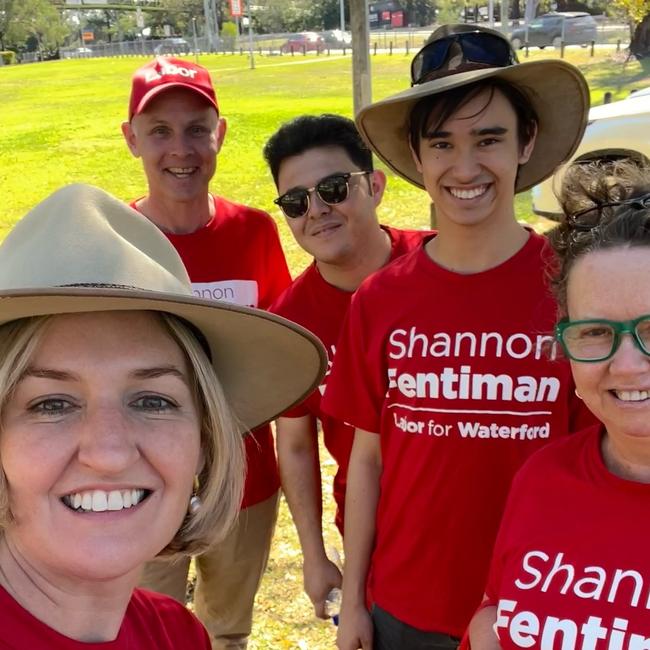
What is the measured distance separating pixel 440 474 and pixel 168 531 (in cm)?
88

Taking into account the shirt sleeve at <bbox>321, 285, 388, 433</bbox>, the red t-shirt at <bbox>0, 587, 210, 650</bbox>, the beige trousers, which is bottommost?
the beige trousers

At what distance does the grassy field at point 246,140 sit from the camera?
4.01 meters

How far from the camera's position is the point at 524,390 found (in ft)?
6.82

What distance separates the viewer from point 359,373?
2281 mm

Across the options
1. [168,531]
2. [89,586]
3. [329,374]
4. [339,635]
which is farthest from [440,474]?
[89,586]

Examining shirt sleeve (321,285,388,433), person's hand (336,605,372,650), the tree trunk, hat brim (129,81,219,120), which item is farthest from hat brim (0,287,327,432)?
the tree trunk

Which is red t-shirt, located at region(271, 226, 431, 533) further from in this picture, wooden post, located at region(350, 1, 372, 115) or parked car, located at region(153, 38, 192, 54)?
parked car, located at region(153, 38, 192, 54)

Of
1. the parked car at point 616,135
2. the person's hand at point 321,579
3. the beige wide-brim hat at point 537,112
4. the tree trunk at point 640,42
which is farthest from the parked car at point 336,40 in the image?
the person's hand at point 321,579

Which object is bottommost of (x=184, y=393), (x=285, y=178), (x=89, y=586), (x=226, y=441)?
(x=89, y=586)

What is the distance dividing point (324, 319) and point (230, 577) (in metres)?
1.35

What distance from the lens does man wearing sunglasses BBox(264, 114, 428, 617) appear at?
104 inches

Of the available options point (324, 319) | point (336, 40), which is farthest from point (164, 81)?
point (336, 40)

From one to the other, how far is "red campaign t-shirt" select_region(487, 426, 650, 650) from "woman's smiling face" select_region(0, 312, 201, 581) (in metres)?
0.72

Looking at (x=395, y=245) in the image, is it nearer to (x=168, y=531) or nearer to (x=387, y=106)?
(x=387, y=106)
